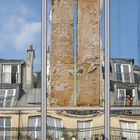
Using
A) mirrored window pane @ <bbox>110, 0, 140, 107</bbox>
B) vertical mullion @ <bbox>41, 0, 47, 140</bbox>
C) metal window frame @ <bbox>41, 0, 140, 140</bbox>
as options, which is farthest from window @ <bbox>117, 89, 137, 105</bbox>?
vertical mullion @ <bbox>41, 0, 47, 140</bbox>

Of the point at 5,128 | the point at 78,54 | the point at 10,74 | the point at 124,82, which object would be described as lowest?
the point at 5,128

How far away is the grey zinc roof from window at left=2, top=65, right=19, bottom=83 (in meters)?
0.36

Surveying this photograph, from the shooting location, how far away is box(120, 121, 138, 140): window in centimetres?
1284

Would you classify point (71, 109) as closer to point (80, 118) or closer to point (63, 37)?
point (80, 118)

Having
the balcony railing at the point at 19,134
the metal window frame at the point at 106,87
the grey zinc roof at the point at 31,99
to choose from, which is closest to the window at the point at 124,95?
the metal window frame at the point at 106,87

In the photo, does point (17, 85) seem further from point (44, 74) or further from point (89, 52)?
point (89, 52)

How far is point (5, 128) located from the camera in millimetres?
12672

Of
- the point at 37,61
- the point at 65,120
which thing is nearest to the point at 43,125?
the point at 65,120

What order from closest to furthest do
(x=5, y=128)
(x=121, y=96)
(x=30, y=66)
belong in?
(x=5, y=128) < (x=30, y=66) < (x=121, y=96)

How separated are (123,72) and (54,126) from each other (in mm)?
1723

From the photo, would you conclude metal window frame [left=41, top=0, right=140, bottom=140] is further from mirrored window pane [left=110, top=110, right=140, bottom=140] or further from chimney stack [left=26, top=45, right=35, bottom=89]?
chimney stack [left=26, top=45, right=35, bottom=89]

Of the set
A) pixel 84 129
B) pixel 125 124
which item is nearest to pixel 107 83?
pixel 125 124

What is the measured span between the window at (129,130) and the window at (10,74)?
2283mm

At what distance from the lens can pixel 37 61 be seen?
502 inches
